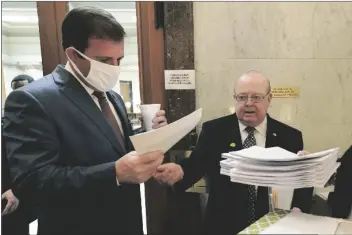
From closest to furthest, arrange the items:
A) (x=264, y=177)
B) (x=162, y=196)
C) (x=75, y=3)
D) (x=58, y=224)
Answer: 1. (x=264, y=177)
2. (x=58, y=224)
3. (x=75, y=3)
4. (x=162, y=196)

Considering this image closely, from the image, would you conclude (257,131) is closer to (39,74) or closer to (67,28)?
(67,28)

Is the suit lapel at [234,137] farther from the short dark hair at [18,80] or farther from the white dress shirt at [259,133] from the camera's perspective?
the short dark hair at [18,80]

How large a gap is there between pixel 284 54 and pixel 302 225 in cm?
142

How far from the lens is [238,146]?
167 cm

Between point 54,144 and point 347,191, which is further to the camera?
point 347,191

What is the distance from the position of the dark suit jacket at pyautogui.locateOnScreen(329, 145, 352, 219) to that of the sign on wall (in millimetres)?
1025

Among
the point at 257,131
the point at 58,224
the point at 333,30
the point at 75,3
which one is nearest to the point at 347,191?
the point at 257,131

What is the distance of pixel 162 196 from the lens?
6.64 feet

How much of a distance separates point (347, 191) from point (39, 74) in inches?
79.3

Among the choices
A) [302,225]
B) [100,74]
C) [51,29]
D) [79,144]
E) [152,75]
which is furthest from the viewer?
[152,75]

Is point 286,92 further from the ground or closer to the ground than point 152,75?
closer to the ground

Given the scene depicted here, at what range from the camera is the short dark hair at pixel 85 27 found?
1130 millimetres

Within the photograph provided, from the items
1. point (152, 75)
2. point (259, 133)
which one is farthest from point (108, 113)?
point (259, 133)

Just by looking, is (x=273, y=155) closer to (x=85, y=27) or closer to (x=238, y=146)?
(x=238, y=146)
